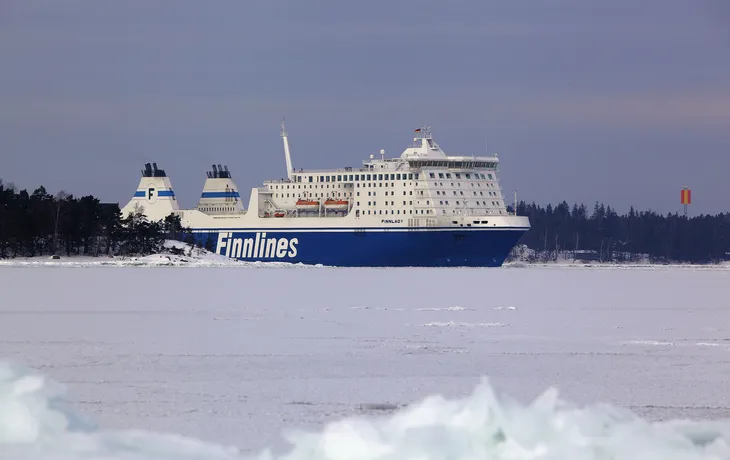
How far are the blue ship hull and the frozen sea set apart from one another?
91.7 feet

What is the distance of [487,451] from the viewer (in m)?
9.61

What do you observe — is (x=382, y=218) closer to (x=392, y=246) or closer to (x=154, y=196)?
(x=392, y=246)

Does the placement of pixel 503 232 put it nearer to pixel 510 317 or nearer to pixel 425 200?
pixel 425 200

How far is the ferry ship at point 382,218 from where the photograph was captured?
59.2 m

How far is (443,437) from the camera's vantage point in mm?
9953

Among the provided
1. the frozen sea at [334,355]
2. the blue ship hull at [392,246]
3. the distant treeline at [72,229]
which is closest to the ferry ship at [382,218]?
the blue ship hull at [392,246]

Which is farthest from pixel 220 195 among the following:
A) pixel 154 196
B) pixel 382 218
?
pixel 382 218

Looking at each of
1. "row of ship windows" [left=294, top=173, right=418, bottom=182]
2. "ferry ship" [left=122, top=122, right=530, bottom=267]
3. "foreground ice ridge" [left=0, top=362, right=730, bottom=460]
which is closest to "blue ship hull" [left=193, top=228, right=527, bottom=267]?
"ferry ship" [left=122, top=122, right=530, bottom=267]

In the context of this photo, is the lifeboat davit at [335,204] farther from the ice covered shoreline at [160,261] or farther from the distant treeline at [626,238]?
the distant treeline at [626,238]

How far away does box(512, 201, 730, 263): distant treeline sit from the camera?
12562cm

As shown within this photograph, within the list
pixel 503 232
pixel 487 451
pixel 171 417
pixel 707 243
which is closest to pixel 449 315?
pixel 171 417

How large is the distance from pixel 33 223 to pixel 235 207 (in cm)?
1274

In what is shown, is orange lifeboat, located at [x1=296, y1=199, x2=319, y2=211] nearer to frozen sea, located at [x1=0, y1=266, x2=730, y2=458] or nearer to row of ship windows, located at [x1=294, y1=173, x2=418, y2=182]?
row of ship windows, located at [x1=294, y1=173, x2=418, y2=182]

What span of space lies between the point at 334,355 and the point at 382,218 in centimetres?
4319
